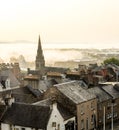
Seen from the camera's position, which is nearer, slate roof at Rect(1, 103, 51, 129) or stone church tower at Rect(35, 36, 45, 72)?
slate roof at Rect(1, 103, 51, 129)

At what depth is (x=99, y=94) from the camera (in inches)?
2544

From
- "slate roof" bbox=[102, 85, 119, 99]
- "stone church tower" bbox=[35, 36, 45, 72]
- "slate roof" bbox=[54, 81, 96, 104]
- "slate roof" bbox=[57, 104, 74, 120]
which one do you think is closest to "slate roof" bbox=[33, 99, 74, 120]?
"slate roof" bbox=[57, 104, 74, 120]

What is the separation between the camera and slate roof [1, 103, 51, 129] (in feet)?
159

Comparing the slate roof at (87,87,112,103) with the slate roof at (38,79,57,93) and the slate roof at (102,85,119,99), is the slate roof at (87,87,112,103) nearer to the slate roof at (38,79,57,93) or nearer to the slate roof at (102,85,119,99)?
the slate roof at (102,85,119,99)

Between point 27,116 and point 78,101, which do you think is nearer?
point 27,116

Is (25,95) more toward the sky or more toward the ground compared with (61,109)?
more toward the ground

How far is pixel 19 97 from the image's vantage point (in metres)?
64.9

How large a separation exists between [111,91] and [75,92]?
43.1ft

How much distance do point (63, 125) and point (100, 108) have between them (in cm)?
1349

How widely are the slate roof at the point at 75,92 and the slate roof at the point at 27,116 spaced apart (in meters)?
7.56

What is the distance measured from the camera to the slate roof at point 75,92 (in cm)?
5641

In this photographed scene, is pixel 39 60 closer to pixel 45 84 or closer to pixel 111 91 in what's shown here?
pixel 45 84

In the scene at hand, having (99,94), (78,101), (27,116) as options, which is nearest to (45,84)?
(99,94)

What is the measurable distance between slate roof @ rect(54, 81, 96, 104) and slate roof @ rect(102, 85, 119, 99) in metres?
7.97
